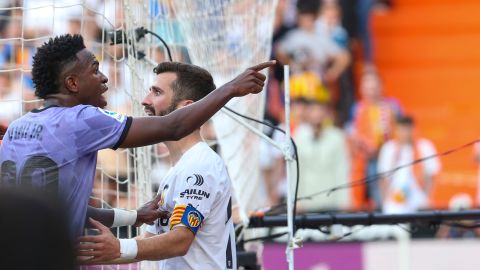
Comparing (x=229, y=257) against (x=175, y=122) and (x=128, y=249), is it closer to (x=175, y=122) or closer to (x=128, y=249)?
(x=128, y=249)

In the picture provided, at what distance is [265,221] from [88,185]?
251 cm

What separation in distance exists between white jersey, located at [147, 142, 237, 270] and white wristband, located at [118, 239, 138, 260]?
283 mm

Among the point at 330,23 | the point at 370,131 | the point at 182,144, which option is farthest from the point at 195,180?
the point at 330,23

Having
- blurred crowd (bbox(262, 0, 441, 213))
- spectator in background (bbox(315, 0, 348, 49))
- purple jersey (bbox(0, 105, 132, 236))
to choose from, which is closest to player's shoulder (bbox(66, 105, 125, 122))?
purple jersey (bbox(0, 105, 132, 236))

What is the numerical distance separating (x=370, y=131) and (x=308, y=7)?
2214 mm

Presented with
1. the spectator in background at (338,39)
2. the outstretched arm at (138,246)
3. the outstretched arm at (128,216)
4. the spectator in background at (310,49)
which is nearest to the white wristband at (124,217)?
the outstretched arm at (128,216)

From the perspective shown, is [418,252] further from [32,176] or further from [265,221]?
[32,176]

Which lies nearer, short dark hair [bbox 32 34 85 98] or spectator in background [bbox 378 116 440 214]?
short dark hair [bbox 32 34 85 98]

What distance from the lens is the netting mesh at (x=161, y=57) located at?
17.8 ft

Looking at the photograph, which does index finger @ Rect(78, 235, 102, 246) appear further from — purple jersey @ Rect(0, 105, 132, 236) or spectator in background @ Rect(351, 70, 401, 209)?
spectator in background @ Rect(351, 70, 401, 209)

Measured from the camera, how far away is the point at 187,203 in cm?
396

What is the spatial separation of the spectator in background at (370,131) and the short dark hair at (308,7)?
4.33ft

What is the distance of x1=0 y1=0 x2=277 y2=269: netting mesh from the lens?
543 cm

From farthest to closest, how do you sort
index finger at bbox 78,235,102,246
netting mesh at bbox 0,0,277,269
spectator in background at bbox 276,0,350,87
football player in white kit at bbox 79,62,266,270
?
spectator in background at bbox 276,0,350,87, netting mesh at bbox 0,0,277,269, football player in white kit at bbox 79,62,266,270, index finger at bbox 78,235,102,246
